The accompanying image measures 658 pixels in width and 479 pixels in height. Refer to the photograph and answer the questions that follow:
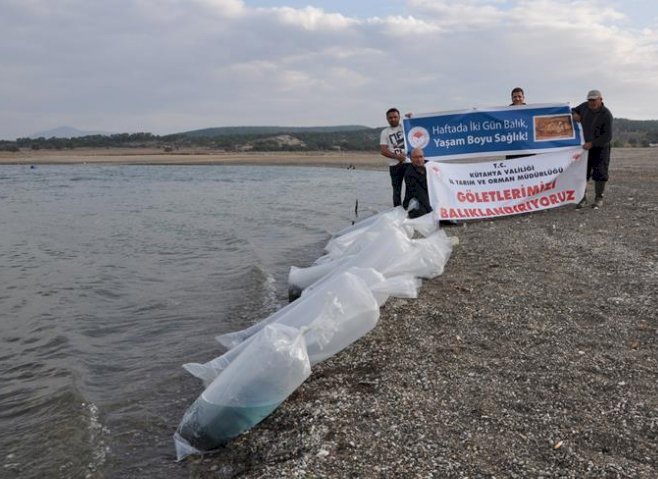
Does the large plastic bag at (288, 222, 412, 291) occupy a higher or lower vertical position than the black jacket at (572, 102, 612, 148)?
lower

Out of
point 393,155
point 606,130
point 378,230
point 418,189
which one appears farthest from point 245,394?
point 606,130

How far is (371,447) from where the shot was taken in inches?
126

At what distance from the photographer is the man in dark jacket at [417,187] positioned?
922cm

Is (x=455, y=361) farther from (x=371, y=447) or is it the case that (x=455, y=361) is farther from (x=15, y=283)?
(x=15, y=283)

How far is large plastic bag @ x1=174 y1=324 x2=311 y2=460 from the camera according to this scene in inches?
141

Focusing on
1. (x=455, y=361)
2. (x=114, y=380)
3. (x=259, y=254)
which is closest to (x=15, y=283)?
(x=259, y=254)

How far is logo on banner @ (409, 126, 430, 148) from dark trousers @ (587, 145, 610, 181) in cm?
295

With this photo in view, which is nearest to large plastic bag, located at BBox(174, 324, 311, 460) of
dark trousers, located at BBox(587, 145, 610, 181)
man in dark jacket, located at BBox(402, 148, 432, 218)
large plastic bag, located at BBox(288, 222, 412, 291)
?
large plastic bag, located at BBox(288, 222, 412, 291)

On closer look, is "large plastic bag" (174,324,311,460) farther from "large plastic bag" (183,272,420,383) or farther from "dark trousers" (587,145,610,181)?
"dark trousers" (587,145,610,181)

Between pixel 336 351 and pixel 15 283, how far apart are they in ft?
22.4

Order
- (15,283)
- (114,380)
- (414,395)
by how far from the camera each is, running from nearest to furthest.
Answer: (414,395)
(114,380)
(15,283)

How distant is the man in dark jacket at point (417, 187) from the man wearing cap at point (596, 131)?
10.2ft

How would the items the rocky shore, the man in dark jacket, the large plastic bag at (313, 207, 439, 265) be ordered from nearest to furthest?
the rocky shore → the large plastic bag at (313, 207, 439, 265) → the man in dark jacket

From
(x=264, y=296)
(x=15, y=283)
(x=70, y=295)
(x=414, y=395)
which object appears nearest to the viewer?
(x=414, y=395)
